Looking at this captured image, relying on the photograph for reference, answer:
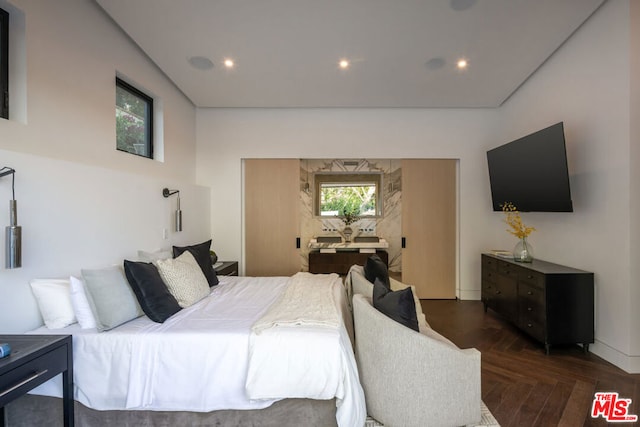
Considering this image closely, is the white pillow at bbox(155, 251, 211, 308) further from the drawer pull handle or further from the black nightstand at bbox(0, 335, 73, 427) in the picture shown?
the drawer pull handle

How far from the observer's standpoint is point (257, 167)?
15.4 feet

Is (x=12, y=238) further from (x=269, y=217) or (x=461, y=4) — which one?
(x=461, y=4)

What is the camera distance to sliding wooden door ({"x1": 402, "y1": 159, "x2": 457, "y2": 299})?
4.65 metres

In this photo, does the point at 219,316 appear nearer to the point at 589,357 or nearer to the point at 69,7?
the point at 69,7

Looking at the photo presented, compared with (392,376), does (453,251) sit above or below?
above

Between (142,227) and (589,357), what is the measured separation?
4.59 meters

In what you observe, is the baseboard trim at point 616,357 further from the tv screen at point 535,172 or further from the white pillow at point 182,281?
the white pillow at point 182,281

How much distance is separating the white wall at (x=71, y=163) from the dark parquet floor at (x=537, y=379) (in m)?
3.27

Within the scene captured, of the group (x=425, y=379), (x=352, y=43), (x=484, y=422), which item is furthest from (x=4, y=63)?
(x=484, y=422)

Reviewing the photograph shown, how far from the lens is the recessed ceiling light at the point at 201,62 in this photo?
3.25 m

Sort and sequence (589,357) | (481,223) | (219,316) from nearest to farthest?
(219,316) → (589,357) → (481,223)

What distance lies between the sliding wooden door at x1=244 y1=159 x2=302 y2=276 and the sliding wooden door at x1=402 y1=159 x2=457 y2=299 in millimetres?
1832

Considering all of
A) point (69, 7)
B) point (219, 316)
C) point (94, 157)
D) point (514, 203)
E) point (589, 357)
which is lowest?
point (589, 357)

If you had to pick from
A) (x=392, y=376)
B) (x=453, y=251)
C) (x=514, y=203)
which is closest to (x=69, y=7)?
(x=392, y=376)
